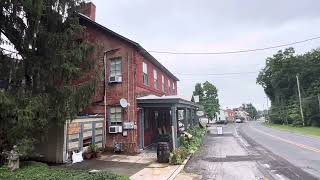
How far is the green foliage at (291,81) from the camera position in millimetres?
61969

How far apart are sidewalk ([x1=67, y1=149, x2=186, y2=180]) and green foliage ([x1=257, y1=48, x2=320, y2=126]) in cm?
4806

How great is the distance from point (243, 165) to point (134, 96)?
779 centimetres

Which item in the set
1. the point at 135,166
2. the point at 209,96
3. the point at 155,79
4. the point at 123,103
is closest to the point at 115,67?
the point at 123,103

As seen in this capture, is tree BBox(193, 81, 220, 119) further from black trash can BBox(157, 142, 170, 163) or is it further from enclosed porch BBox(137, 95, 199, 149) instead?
black trash can BBox(157, 142, 170, 163)

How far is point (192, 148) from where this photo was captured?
20.4 m

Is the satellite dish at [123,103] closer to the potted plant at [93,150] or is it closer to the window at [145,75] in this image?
the potted plant at [93,150]

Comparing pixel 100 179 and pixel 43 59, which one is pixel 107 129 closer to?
pixel 43 59

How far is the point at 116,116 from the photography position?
65.6ft

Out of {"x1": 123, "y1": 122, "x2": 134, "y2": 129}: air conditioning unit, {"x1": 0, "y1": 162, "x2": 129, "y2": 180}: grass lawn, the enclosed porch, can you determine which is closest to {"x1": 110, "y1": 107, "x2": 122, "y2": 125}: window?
{"x1": 123, "y1": 122, "x2": 134, "y2": 129}: air conditioning unit

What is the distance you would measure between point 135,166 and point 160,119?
14.3 meters

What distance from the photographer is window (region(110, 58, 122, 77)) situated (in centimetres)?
2041

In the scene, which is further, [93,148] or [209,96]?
[209,96]

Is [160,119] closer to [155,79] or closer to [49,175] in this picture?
[155,79]

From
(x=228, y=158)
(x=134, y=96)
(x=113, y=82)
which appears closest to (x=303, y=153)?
(x=228, y=158)
